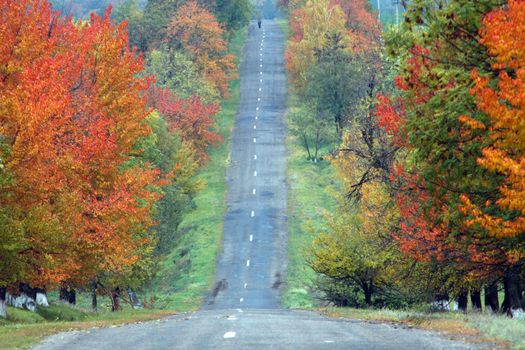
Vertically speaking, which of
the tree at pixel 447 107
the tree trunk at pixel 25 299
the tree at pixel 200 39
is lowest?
the tree trunk at pixel 25 299

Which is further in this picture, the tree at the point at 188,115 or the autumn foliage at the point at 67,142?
the tree at the point at 188,115

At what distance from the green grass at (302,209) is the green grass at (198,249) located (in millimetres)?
5525

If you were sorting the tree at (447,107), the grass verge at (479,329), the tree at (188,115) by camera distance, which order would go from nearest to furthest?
the grass verge at (479,329)
the tree at (447,107)
the tree at (188,115)

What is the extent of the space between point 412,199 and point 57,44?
61.9ft

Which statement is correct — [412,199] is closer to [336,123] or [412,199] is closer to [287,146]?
[336,123]

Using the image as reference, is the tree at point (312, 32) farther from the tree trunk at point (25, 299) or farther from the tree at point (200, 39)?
the tree trunk at point (25, 299)

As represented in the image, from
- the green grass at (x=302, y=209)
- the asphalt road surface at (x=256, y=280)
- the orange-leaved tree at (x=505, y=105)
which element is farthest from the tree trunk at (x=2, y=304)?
the green grass at (x=302, y=209)

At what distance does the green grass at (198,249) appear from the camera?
2424 inches

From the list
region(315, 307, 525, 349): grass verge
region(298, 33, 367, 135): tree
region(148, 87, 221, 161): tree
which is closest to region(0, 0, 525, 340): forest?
region(315, 307, 525, 349): grass verge

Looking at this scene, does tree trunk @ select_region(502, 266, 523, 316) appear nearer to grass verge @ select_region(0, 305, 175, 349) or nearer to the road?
grass verge @ select_region(0, 305, 175, 349)

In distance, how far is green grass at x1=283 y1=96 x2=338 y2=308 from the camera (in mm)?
60941

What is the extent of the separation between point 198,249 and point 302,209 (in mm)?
11595

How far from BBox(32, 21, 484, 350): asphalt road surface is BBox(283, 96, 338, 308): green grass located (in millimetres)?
856

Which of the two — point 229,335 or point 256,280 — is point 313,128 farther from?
point 229,335
